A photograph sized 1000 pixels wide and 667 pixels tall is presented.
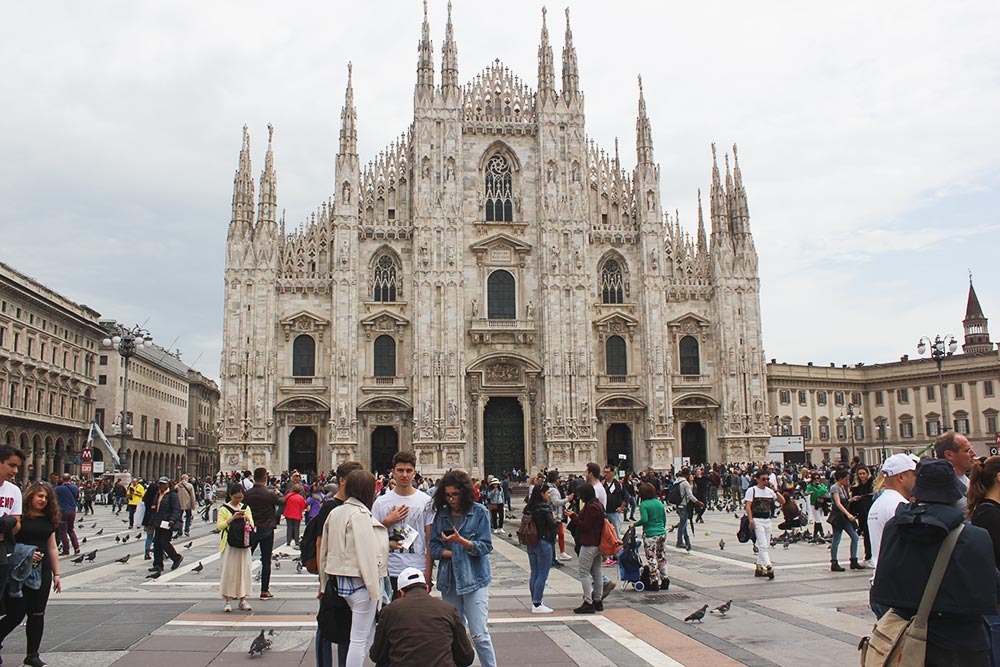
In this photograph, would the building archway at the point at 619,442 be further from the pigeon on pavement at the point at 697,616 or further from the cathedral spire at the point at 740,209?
the pigeon on pavement at the point at 697,616

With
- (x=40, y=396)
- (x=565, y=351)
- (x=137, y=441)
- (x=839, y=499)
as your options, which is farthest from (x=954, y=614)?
(x=137, y=441)

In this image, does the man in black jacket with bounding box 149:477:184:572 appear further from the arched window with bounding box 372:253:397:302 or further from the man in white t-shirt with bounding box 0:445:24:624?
the arched window with bounding box 372:253:397:302

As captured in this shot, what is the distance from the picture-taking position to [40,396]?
51.5 metres

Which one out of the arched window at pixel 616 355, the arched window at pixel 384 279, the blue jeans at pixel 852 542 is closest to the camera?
the blue jeans at pixel 852 542

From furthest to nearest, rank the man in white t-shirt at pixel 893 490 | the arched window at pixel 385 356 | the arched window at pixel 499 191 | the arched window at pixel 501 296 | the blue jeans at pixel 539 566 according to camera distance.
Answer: the arched window at pixel 499 191 < the arched window at pixel 501 296 < the arched window at pixel 385 356 < the blue jeans at pixel 539 566 < the man in white t-shirt at pixel 893 490

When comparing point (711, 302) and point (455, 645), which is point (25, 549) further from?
point (711, 302)

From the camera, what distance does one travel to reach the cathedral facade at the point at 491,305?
41.4 metres

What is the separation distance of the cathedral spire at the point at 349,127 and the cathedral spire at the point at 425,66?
3.28m

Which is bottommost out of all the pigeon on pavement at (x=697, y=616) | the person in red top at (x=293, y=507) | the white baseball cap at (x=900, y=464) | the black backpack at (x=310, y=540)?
the pigeon on pavement at (x=697, y=616)

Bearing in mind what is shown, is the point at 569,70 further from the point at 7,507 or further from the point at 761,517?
the point at 7,507

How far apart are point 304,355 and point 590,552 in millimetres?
33565

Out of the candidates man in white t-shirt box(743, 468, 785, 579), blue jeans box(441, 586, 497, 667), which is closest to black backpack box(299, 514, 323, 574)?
blue jeans box(441, 586, 497, 667)

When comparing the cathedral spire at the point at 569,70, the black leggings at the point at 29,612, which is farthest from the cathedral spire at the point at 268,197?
the black leggings at the point at 29,612

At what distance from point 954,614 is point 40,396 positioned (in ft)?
183
